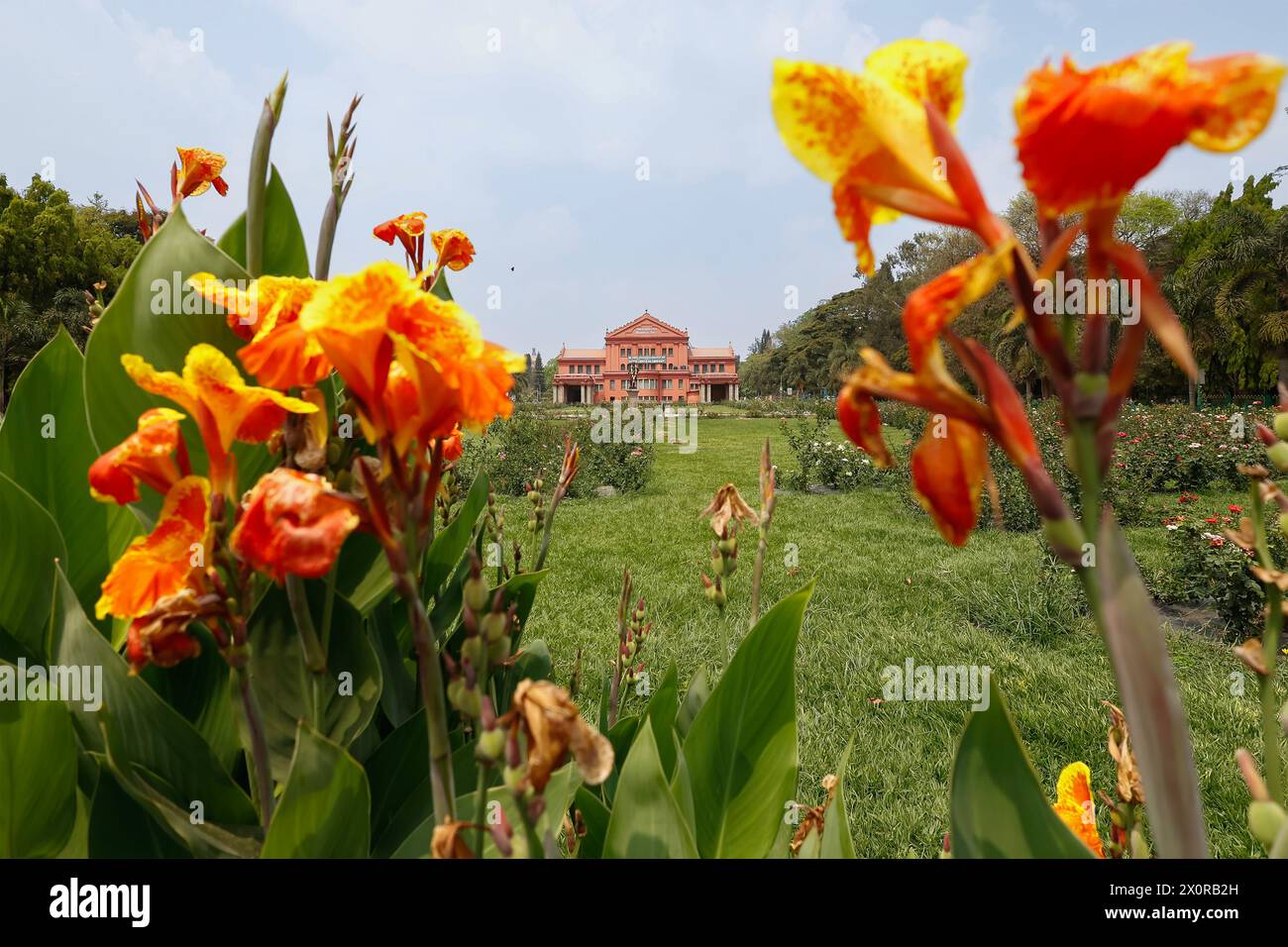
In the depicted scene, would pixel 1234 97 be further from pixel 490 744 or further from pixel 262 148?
pixel 262 148

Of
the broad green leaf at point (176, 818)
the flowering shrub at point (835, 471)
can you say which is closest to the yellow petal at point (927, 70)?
the broad green leaf at point (176, 818)

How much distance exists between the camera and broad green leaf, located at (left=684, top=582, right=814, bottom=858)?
2.77 feet

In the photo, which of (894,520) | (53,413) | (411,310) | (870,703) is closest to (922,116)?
(411,310)

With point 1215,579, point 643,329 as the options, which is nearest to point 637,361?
point 643,329

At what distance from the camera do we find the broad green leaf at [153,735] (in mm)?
686

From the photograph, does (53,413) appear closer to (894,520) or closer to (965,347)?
(965,347)

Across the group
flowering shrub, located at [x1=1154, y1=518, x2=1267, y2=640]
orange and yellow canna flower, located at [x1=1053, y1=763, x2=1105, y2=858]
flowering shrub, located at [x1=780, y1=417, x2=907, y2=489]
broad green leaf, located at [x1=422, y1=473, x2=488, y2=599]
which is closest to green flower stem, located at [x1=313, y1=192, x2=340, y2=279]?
broad green leaf, located at [x1=422, y1=473, x2=488, y2=599]

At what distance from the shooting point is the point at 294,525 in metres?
0.46

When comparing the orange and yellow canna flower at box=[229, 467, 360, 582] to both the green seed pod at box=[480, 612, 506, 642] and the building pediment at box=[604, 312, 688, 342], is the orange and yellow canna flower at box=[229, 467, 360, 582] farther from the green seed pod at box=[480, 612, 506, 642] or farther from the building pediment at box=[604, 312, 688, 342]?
the building pediment at box=[604, 312, 688, 342]

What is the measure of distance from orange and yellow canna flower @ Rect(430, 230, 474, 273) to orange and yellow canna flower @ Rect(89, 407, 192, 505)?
0.53 m

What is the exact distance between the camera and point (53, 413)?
0.93 metres

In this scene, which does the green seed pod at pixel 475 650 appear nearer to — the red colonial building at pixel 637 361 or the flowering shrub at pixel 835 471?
the flowering shrub at pixel 835 471

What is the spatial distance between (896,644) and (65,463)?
12.6ft
